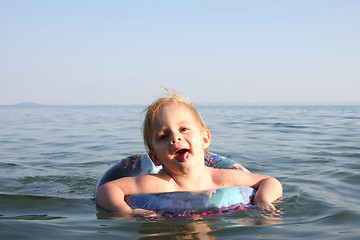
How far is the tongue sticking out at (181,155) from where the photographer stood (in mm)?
3017

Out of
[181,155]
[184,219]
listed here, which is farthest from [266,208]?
[181,155]

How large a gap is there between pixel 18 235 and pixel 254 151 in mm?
5052

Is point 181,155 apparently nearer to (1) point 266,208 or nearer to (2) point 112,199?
(2) point 112,199

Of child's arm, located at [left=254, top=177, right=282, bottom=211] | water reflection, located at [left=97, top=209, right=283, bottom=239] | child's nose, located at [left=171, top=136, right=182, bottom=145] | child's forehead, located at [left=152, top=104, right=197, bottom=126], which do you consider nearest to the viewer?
water reflection, located at [left=97, top=209, right=283, bottom=239]

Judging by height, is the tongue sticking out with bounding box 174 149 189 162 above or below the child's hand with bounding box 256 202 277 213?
above

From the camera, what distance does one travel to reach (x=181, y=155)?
3.04 metres

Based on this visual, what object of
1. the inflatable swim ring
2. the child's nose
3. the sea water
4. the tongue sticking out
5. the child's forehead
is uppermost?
the child's forehead

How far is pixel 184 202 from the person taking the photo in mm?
2994

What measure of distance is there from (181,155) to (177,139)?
15 cm

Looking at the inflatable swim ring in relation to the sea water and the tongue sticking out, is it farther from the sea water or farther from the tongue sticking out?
the tongue sticking out

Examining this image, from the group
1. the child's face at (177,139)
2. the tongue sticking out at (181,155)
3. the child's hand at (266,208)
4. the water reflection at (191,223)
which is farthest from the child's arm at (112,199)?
the child's hand at (266,208)

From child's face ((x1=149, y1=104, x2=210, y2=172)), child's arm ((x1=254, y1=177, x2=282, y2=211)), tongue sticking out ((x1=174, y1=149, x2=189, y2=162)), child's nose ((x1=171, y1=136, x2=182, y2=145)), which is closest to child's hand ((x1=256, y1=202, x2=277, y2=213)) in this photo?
child's arm ((x1=254, y1=177, x2=282, y2=211))

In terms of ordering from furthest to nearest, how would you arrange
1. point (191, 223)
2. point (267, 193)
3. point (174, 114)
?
point (267, 193) < point (174, 114) < point (191, 223)

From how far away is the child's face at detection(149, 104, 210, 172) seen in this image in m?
2.99
